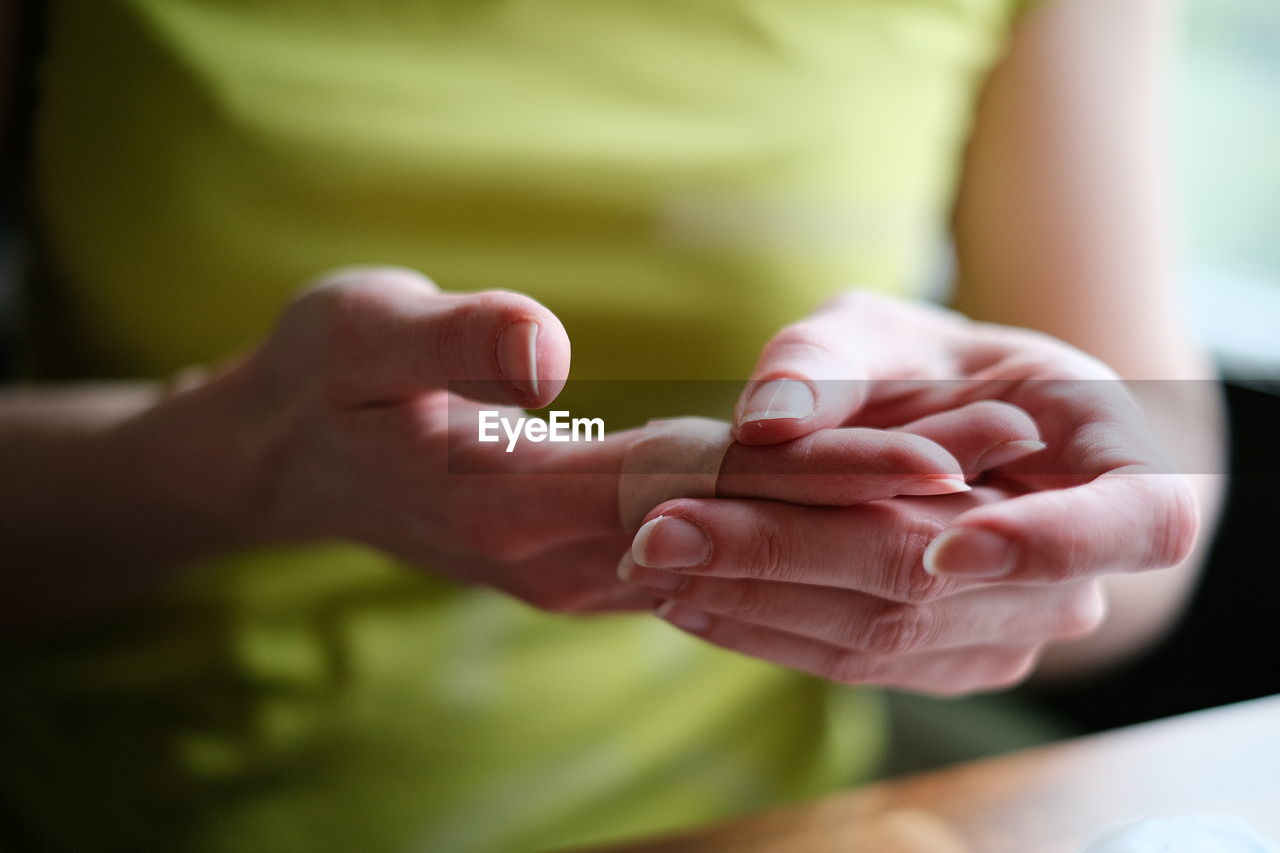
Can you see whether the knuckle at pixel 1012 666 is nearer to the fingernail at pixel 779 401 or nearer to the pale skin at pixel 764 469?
the pale skin at pixel 764 469

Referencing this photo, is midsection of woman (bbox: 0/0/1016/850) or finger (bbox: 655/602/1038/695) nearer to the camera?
finger (bbox: 655/602/1038/695)

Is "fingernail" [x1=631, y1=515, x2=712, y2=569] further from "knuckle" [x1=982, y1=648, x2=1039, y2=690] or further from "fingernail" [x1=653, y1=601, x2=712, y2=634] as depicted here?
"knuckle" [x1=982, y1=648, x2=1039, y2=690]

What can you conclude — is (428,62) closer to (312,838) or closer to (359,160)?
(359,160)

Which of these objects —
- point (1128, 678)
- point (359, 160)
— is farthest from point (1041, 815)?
point (1128, 678)

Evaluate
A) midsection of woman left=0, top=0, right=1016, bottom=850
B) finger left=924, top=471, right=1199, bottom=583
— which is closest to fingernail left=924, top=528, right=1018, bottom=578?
finger left=924, top=471, right=1199, bottom=583

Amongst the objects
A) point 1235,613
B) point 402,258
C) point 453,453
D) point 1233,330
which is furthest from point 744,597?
point 1233,330

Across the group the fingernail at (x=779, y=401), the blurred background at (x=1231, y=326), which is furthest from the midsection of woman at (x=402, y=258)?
the blurred background at (x=1231, y=326)

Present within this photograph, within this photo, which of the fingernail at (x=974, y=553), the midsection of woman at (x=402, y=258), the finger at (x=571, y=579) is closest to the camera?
the fingernail at (x=974, y=553)
